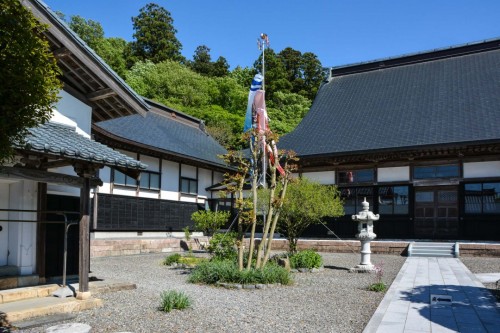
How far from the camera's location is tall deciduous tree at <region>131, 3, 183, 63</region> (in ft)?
165

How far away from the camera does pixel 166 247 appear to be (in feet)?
64.3

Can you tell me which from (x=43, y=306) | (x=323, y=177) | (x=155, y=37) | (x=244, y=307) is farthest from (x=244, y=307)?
(x=155, y=37)

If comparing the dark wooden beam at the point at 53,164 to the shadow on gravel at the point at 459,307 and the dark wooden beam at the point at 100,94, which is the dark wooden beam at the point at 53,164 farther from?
the shadow on gravel at the point at 459,307

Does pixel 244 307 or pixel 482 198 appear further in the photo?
pixel 482 198

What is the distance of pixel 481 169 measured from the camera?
18.2m

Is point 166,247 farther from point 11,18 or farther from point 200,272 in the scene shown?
point 11,18

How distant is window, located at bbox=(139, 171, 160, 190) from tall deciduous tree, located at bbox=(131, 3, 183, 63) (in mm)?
30843

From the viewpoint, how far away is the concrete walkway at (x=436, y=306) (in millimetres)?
6336

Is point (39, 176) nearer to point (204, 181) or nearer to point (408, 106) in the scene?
point (204, 181)

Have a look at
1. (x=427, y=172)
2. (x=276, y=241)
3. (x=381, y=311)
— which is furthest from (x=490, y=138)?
(x=381, y=311)

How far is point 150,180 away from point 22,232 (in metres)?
12.2

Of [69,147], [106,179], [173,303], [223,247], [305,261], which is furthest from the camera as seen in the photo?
[106,179]

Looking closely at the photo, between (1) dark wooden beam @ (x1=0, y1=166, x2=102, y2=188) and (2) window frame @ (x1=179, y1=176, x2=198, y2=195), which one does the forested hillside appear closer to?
(2) window frame @ (x1=179, y1=176, x2=198, y2=195)

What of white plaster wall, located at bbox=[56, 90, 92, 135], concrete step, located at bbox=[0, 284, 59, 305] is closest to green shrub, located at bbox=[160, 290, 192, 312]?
concrete step, located at bbox=[0, 284, 59, 305]
